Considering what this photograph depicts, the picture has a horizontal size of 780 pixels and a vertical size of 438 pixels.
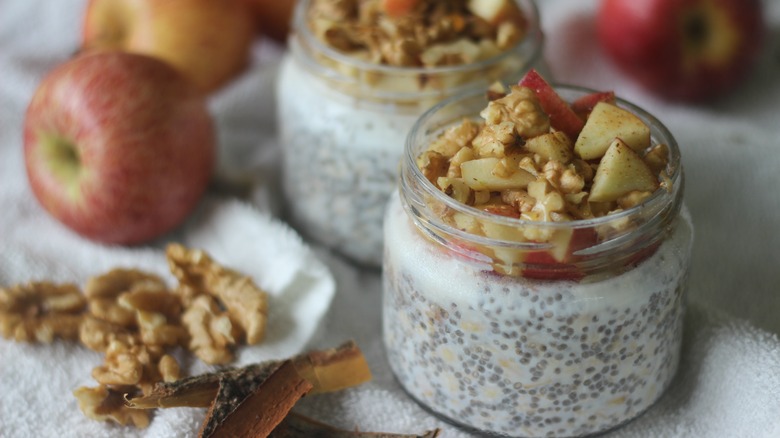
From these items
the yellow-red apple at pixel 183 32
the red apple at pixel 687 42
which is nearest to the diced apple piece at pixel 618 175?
the red apple at pixel 687 42

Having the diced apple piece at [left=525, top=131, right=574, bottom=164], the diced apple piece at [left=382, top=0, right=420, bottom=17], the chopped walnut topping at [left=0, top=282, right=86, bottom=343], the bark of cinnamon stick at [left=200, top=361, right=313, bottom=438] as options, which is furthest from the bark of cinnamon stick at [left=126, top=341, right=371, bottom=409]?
the diced apple piece at [left=382, top=0, right=420, bottom=17]

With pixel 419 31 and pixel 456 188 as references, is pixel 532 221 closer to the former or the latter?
pixel 456 188

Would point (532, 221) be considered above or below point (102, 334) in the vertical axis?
above

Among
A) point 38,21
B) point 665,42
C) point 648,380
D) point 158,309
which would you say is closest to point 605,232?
point 648,380

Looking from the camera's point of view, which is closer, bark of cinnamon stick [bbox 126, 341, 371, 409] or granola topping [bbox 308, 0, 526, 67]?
bark of cinnamon stick [bbox 126, 341, 371, 409]

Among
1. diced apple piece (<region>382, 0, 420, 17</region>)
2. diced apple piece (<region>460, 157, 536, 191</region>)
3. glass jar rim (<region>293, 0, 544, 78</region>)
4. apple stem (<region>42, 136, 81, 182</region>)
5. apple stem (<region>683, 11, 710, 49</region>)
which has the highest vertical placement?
diced apple piece (<region>382, 0, 420, 17</region>)

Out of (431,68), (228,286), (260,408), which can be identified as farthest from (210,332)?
Answer: (431,68)

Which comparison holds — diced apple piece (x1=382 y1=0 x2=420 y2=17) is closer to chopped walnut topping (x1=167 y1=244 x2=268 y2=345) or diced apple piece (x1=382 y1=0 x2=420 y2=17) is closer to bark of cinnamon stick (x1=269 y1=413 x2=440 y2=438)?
chopped walnut topping (x1=167 y1=244 x2=268 y2=345)
